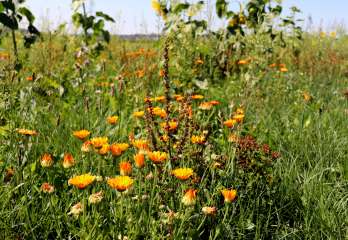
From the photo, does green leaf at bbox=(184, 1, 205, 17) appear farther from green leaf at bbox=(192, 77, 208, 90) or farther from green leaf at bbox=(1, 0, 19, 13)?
green leaf at bbox=(1, 0, 19, 13)

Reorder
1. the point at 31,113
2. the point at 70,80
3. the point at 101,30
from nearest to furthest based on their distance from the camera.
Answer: the point at 31,113 < the point at 70,80 < the point at 101,30

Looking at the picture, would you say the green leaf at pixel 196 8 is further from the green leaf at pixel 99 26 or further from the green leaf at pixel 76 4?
the green leaf at pixel 99 26

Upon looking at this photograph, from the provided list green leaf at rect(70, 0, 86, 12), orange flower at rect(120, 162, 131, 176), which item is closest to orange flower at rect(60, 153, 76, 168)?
orange flower at rect(120, 162, 131, 176)

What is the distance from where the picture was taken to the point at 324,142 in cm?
195

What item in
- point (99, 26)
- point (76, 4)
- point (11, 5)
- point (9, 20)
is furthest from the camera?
point (99, 26)

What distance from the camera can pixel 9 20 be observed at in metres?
2.87

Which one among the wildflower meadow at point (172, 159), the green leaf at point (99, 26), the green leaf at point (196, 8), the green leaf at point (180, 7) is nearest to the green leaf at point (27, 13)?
the wildflower meadow at point (172, 159)

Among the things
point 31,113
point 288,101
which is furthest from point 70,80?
point 288,101

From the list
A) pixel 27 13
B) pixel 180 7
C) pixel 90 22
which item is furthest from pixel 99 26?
pixel 180 7

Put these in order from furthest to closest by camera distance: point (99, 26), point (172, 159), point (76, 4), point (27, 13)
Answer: point (99, 26), point (76, 4), point (27, 13), point (172, 159)

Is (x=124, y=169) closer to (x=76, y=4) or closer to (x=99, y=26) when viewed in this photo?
(x=76, y=4)

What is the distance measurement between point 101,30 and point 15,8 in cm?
167

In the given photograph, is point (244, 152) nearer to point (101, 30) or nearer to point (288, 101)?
point (288, 101)

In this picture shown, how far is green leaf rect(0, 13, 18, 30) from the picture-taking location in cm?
285
